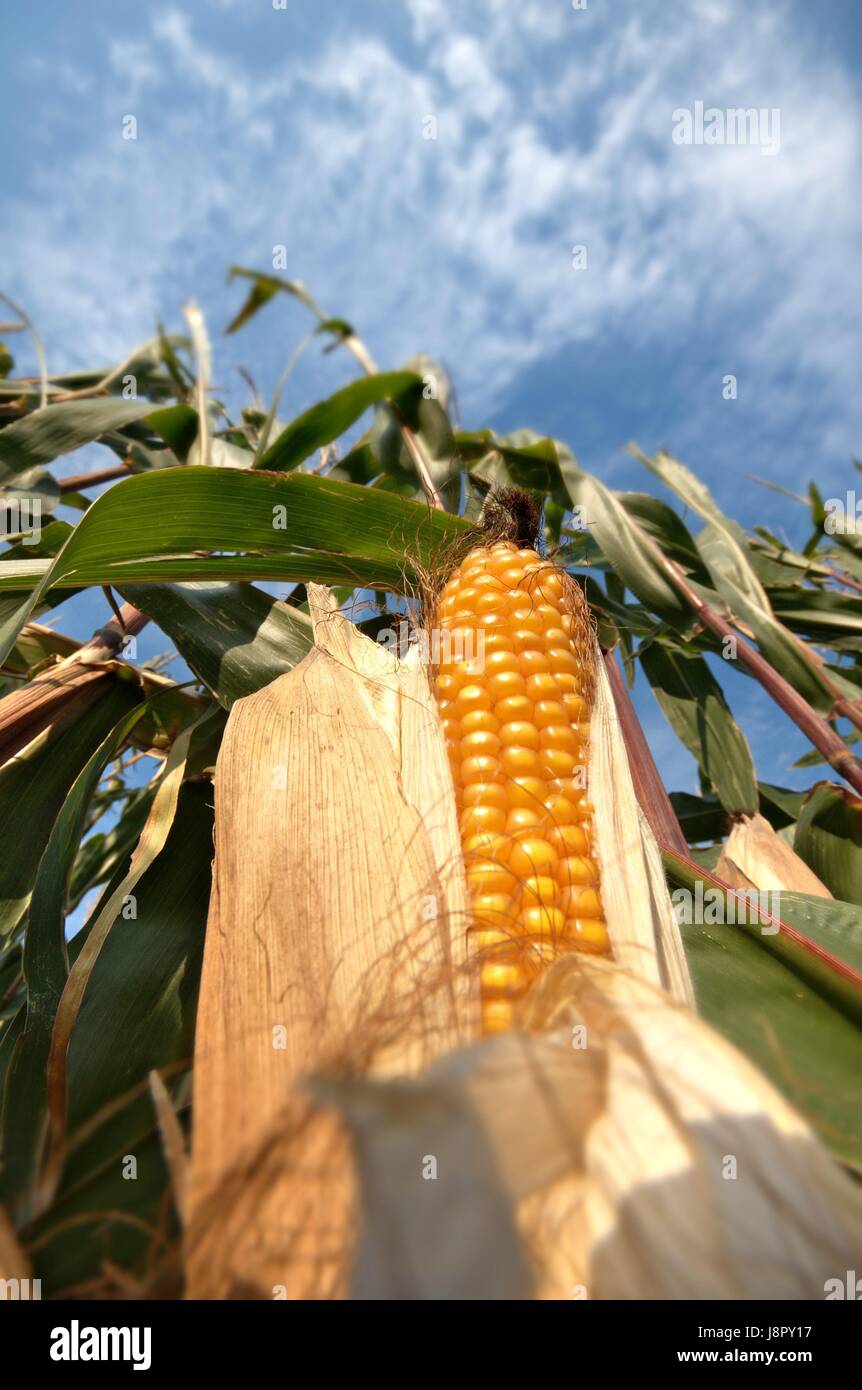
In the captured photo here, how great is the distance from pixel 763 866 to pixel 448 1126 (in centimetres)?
162

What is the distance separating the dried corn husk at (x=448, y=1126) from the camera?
69 centimetres

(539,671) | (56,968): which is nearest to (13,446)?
(56,968)

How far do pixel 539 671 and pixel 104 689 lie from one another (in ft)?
4.12

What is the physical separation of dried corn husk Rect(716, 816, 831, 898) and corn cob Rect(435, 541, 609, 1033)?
780 mm

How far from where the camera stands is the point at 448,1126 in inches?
27.4

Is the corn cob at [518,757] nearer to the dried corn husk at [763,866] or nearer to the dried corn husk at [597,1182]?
the dried corn husk at [597,1182]

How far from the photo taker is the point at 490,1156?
0.71 metres

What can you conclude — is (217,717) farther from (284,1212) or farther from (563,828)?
(284,1212)

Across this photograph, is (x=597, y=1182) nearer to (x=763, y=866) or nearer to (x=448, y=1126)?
(x=448, y=1126)

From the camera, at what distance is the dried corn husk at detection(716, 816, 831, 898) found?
1.96 metres

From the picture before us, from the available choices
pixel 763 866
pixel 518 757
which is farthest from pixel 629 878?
pixel 763 866

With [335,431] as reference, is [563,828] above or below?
below

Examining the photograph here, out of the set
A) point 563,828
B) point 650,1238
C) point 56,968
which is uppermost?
point 563,828

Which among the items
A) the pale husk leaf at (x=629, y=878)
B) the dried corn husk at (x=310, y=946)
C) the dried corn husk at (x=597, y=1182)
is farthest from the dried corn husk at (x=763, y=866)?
the dried corn husk at (x=597, y=1182)
